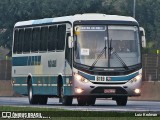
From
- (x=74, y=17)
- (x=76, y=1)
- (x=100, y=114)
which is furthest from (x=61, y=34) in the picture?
(x=76, y=1)

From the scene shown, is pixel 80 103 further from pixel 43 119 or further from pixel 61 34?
pixel 43 119

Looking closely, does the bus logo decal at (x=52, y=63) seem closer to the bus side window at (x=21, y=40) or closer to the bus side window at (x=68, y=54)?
the bus side window at (x=68, y=54)

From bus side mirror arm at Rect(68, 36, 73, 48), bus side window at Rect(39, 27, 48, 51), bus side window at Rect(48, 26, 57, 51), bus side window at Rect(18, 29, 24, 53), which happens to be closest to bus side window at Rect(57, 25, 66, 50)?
bus side window at Rect(48, 26, 57, 51)

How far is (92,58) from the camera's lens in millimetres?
39312

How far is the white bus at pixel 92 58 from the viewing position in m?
39.3

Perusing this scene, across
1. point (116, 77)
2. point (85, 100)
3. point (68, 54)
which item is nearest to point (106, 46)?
point (116, 77)

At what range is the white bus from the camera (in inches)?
1548

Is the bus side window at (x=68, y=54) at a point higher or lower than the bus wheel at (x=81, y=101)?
higher

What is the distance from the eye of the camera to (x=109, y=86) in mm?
39250

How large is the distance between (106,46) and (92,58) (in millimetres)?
738

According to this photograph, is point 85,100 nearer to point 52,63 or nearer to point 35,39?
point 52,63

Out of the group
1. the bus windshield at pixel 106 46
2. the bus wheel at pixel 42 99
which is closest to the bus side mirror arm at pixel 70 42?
the bus windshield at pixel 106 46

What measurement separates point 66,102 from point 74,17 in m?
3.15

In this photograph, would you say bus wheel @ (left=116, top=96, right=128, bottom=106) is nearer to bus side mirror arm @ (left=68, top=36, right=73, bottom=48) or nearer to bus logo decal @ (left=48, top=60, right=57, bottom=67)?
bus logo decal @ (left=48, top=60, right=57, bottom=67)
